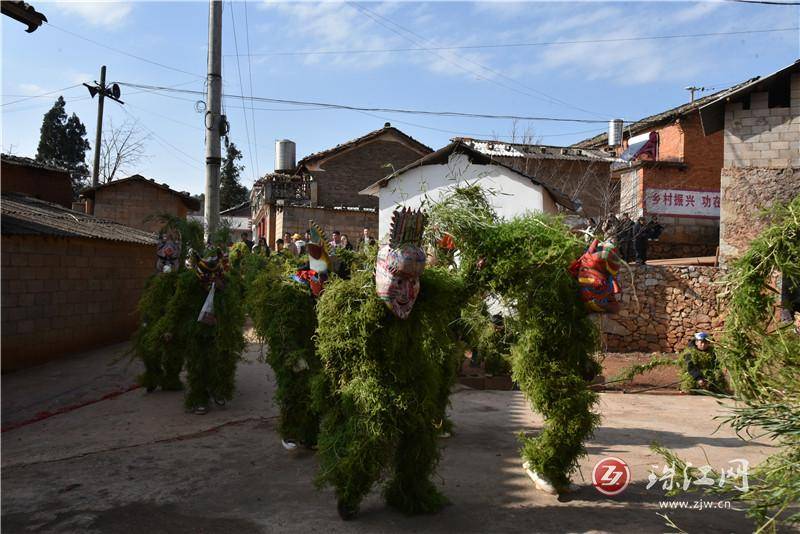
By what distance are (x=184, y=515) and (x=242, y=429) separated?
2502 millimetres

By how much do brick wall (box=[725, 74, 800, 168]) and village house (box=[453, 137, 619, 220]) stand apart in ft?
21.3

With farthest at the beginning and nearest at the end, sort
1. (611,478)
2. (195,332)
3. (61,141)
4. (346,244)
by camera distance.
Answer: (61,141) < (346,244) < (195,332) < (611,478)

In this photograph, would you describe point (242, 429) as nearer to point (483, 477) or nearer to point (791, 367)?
point (483, 477)

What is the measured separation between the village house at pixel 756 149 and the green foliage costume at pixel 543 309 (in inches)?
417

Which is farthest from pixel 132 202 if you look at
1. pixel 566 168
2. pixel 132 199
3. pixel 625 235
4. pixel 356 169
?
pixel 625 235

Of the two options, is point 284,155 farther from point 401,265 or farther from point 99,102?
point 401,265

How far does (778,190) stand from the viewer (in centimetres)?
1363

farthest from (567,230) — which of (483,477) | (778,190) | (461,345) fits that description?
(778,190)

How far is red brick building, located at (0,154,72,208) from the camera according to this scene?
1642 centimetres

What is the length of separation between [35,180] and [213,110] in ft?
31.2

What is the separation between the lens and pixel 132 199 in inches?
890

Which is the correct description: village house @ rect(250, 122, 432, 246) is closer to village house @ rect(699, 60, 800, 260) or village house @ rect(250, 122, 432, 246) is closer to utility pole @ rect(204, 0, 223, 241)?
utility pole @ rect(204, 0, 223, 241)

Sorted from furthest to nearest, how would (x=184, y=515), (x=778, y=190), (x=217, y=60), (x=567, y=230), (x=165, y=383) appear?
1. (x=778, y=190)
2. (x=217, y=60)
3. (x=165, y=383)
4. (x=567, y=230)
5. (x=184, y=515)

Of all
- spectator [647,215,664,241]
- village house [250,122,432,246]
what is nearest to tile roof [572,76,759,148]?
spectator [647,215,664,241]
